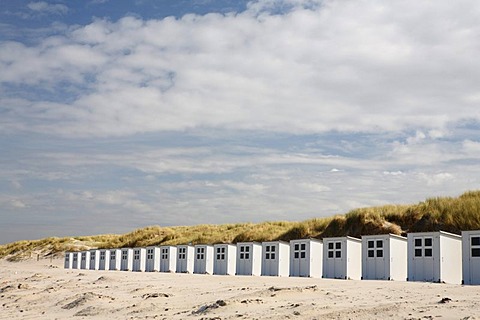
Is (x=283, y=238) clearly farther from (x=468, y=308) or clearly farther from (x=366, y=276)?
(x=468, y=308)

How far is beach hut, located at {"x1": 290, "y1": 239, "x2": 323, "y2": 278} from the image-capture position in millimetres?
26594

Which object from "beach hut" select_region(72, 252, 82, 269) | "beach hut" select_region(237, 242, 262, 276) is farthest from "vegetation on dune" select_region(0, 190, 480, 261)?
"beach hut" select_region(237, 242, 262, 276)

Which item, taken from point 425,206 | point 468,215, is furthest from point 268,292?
point 425,206

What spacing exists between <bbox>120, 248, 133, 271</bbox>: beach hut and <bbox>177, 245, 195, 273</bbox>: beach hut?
19.8 ft

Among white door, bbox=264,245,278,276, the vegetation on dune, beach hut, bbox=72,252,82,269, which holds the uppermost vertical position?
the vegetation on dune

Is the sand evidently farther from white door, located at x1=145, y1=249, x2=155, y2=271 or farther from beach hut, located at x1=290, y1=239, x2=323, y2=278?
white door, located at x1=145, y1=249, x2=155, y2=271

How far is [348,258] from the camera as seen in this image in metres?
25.0

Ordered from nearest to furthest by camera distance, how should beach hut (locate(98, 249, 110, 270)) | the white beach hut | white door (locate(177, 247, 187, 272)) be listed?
the white beach hut < white door (locate(177, 247, 187, 272)) < beach hut (locate(98, 249, 110, 270))

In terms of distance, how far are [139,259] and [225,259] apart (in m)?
10.3

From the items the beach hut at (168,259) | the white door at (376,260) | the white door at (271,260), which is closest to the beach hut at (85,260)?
the beach hut at (168,259)

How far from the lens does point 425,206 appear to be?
40.2m

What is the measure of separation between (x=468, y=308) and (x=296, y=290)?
5.05 m

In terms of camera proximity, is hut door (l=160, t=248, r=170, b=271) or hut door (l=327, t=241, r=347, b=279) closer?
hut door (l=327, t=241, r=347, b=279)

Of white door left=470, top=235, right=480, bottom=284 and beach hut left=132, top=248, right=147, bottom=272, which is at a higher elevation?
white door left=470, top=235, right=480, bottom=284
